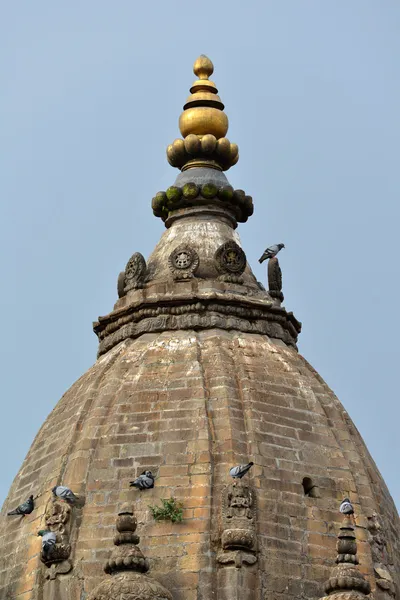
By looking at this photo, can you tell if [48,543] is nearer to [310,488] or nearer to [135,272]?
[310,488]

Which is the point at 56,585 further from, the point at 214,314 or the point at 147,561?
the point at 214,314

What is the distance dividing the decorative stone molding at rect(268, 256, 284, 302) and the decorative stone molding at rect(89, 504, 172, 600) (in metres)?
7.79

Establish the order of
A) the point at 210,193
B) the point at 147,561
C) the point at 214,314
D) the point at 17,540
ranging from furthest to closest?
the point at 210,193 < the point at 214,314 < the point at 17,540 < the point at 147,561

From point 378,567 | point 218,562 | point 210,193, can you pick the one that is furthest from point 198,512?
point 210,193

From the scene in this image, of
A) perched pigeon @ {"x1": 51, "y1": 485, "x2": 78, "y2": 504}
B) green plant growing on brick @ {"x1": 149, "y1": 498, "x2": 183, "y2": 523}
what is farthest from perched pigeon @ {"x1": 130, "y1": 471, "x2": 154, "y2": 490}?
perched pigeon @ {"x1": 51, "y1": 485, "x2": 78, "y2": 504}

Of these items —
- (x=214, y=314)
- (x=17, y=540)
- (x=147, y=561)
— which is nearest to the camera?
(x=147, y=561)

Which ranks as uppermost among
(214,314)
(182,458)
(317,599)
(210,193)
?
(210,193)

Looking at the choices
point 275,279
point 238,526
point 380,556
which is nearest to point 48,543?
point 238,526

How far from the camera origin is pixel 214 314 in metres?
42.0

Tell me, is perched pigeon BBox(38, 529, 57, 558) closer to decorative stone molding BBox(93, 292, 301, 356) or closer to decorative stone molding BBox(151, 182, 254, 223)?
decorative stone molding BBox(93, 292, 301, 356)

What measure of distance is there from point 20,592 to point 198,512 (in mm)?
3775

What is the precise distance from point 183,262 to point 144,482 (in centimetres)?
625

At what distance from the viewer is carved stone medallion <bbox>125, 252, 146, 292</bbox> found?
4294 centimetres

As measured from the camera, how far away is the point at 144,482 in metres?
38.1
